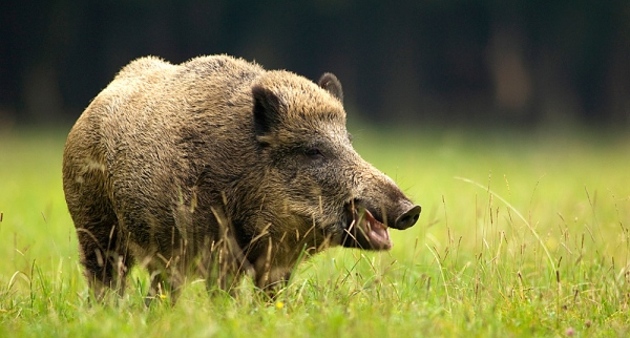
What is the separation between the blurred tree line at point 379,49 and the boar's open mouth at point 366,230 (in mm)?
25835

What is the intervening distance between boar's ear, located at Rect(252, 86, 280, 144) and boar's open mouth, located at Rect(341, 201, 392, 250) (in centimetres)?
71

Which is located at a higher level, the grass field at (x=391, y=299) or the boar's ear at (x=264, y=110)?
the boar's ear at (x=264, y=110)

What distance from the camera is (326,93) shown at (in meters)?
6.47

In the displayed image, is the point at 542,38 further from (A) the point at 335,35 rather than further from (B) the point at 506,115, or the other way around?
(A) the point at 335,35

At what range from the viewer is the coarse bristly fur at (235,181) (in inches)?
230

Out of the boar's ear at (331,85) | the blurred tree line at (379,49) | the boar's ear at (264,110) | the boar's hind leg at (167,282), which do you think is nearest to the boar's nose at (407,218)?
the boar's ear at (264,110)

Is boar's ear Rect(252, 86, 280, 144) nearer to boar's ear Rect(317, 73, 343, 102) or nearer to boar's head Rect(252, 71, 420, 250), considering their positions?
boar's head Rect(252, 71, 420, 250)

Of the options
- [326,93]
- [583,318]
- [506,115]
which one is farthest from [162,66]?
[506,115]

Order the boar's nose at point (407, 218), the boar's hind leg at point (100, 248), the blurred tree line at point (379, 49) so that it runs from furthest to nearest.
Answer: the blurred tree line at point (379, 49)
the boar's hind leg at point (100, 248)
the boar's nose at point (407, 218)

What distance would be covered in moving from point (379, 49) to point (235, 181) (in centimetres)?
3000

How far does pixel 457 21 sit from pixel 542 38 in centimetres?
298

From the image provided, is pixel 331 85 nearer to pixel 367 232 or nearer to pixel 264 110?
pixel 264 110

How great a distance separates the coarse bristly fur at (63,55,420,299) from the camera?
5840mm

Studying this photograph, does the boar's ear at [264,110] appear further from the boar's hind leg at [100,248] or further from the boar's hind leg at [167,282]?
the boar's hind leg at [100,248]
